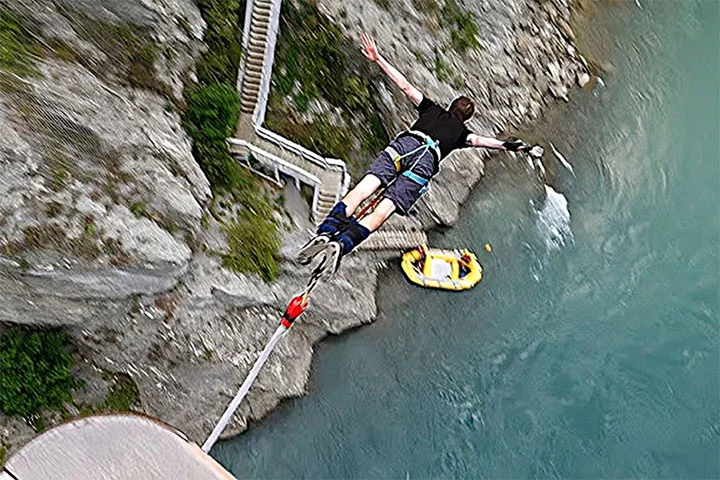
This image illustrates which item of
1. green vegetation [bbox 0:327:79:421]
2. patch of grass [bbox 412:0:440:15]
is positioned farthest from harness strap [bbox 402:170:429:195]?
green vegetation [bbox 0:327:79:421]

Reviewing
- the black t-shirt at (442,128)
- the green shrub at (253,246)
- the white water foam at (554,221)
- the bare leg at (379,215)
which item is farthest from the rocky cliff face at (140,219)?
the black t-shirt at (442,128)

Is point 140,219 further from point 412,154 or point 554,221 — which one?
point 554,221

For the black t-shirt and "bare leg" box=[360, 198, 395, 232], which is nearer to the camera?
"bare leg" box=[360, 198, 395, 232]

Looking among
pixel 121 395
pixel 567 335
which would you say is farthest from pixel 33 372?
pixel 567 335

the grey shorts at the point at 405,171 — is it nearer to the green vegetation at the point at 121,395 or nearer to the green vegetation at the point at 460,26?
the green vegetation at the point at 121,395

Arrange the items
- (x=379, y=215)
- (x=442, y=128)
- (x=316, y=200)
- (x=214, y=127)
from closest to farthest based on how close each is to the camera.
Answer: (x=379, y=215)
(x=442, y=128)
(x=214, y=127)
(x=316, y=200)

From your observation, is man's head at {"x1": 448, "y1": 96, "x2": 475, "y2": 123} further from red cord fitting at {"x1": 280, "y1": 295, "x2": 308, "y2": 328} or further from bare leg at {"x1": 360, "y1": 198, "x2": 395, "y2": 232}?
red cord fitting at {"x1": 280, "y1": 295, "x2": 308, "y2": 328}

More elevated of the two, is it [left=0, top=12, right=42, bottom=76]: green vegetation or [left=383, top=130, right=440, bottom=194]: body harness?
[left=383, top=130, right=440, bottom=194]: body harness
